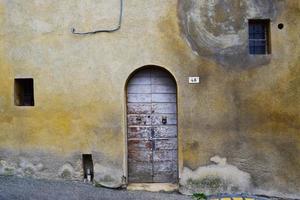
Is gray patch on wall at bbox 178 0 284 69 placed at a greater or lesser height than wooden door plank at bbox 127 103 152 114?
greater

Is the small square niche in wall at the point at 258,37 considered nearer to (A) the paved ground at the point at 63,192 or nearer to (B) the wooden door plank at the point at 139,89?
(B) the wooden door plank at the point at 139,89

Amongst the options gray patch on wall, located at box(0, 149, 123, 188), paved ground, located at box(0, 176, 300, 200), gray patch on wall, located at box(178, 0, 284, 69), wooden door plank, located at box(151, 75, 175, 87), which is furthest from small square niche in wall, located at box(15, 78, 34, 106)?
gray patch on wall, located at box(178, 0, 284, 69)

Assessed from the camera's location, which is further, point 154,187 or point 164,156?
point 164,156

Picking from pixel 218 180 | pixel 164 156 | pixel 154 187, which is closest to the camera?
pixel 218 180

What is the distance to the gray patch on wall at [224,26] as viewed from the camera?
23.0 ft

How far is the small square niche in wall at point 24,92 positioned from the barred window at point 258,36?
4.46 meters

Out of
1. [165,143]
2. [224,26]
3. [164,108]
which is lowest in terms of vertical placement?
[165,143]

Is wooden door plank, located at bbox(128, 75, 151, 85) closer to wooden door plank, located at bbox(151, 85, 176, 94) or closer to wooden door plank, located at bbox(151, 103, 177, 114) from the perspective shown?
wooden door plank, located at bbox(151, 85, 176, 94)

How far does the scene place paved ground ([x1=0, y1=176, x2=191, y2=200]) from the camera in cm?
641

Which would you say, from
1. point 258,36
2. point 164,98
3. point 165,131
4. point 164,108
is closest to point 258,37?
point 258,36

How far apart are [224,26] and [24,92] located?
4257 mm

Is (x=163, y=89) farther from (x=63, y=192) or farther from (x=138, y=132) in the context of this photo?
(x=63, y=192)

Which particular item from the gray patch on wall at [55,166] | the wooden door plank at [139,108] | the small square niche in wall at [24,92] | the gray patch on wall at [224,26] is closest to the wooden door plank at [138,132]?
the wooden door plank at [139,108]

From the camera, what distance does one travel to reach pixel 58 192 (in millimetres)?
6641
